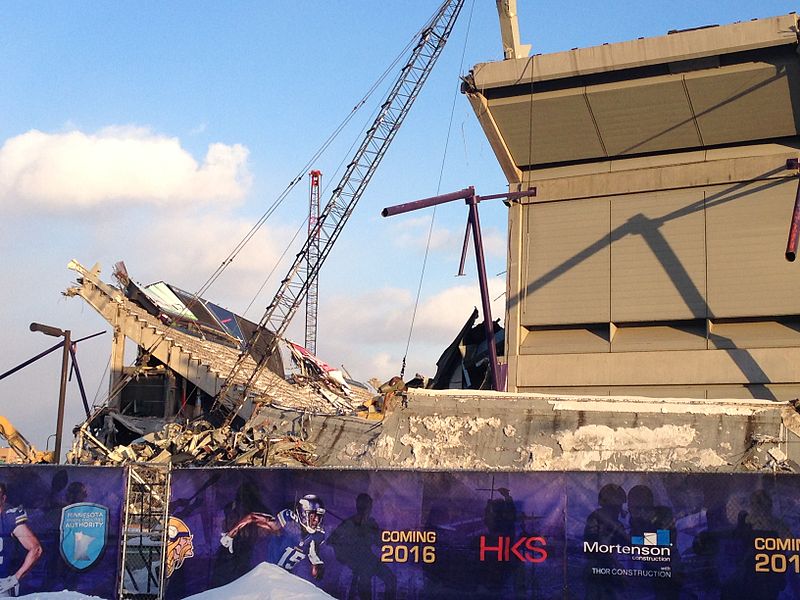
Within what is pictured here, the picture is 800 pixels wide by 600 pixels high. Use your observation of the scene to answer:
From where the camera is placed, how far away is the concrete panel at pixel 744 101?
39375 mm

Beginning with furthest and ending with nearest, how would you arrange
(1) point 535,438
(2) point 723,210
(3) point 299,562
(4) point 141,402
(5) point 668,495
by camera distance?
(4) point 141,402, (2) point 723,210, (1) point 535,438, (3) point 299,562, (5) point 668,495

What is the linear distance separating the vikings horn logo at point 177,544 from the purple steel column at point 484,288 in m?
26.2

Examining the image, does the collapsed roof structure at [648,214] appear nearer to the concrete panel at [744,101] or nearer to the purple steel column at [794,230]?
the concrete panel at [744,101]

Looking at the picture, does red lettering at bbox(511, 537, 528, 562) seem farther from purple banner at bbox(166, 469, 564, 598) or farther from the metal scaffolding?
the metal scaffolding

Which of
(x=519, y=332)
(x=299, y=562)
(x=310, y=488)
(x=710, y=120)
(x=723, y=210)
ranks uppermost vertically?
(x=710, y=120)

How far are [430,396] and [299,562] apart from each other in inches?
438

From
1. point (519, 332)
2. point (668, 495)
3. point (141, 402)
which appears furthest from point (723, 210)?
point (141, 402)

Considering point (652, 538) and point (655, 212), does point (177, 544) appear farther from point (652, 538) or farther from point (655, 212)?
point (655, 212)

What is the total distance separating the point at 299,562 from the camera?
658 inches

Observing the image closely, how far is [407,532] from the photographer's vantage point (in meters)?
16.2

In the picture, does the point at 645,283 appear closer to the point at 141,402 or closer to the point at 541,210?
the point at 541,210

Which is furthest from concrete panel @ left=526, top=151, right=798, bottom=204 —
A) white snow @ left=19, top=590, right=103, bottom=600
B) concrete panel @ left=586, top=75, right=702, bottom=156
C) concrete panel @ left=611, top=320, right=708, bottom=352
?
white snow @ left=19, top=590, right=103, bottom=600

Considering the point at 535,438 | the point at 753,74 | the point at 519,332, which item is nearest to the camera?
the point at 535,438

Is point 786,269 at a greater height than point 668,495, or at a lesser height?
greater
